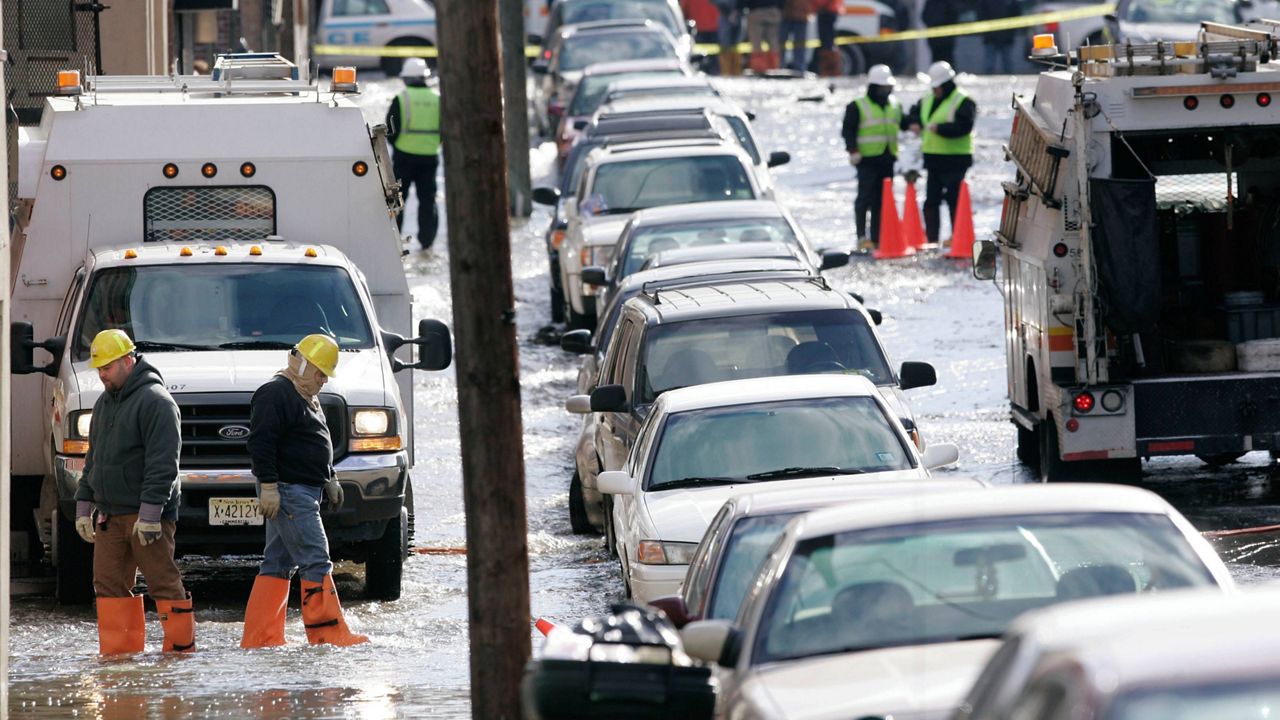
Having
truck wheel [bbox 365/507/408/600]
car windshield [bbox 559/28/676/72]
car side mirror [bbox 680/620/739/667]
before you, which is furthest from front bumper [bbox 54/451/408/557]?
car windshield [bbox 559/28/676/72]

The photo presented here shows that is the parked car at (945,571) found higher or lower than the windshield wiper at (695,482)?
higher

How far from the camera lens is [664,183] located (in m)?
21.7

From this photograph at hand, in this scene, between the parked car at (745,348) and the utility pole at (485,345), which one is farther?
the parked car at (745,348)

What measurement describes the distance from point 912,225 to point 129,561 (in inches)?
594

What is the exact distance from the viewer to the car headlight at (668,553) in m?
10.3

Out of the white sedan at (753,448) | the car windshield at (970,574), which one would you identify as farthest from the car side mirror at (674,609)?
the white sedan at (753,448)

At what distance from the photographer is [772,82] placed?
39.4 m

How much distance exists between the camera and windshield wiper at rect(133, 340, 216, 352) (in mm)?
12414

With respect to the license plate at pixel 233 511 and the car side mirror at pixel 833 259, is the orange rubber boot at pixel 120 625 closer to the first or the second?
the license plate at pixel 233 511

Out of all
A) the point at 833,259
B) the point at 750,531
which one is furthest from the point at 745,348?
the point at 750,531

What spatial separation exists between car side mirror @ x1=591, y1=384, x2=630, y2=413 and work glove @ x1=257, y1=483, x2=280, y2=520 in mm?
2431

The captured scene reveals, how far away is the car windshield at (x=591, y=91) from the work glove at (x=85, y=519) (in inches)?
787

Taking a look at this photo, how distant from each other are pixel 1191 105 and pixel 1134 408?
180cm

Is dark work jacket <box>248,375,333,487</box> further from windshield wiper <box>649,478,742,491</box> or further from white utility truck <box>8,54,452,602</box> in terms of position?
windshield wiper <box>649,478,742,491</box>
